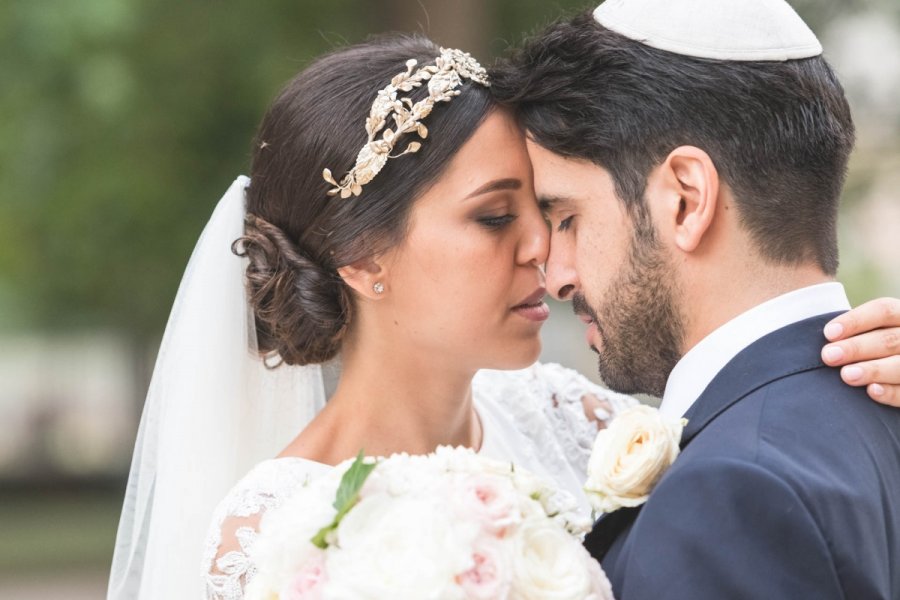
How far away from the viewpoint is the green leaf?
2133 mm

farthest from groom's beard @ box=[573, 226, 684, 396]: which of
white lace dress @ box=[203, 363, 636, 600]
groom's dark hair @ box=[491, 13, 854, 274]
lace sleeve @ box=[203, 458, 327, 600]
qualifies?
white lace dress @ box=[203, 363, 636, 600]

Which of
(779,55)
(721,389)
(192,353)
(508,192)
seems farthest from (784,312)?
(192,353)

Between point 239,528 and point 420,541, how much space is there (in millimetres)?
1315

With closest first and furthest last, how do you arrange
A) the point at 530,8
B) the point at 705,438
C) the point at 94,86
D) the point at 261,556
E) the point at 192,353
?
the point at 261,556
the point at 705,438
the point at 192,353
the point at 94,86
the point at 530,8

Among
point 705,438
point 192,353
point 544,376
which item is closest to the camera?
point 705,438

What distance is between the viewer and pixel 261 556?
2.20 metres

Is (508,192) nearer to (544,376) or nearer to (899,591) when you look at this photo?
(544,376)

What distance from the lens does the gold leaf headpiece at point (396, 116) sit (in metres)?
3.48

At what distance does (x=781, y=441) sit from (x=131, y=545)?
2258 millimetres

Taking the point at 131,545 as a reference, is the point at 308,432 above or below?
above

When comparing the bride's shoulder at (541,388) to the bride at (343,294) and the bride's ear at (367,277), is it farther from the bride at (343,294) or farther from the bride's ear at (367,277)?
the bride's ear at (367,277)

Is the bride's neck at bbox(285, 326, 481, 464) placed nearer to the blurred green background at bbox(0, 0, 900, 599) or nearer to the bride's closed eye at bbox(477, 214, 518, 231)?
the bride's closed eye at bbox(477, 214, 518, 231)

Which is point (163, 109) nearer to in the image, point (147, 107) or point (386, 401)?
point (147, 107)

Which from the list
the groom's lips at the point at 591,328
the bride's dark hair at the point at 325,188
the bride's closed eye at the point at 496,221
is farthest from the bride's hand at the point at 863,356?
the bride's dark hair at the point at 325,188
